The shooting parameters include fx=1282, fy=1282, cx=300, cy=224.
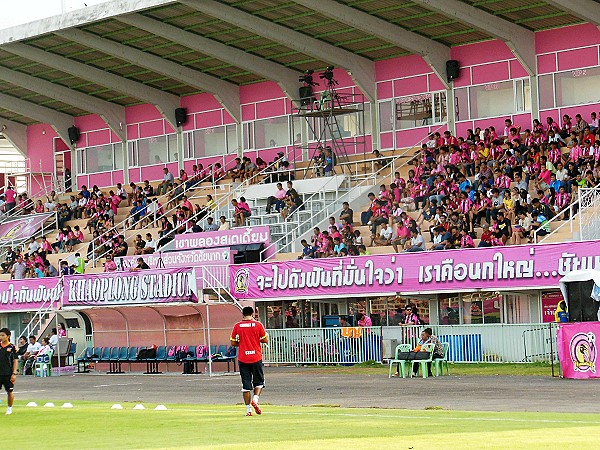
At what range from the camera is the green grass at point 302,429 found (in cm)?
1494

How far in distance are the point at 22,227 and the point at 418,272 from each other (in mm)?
25499

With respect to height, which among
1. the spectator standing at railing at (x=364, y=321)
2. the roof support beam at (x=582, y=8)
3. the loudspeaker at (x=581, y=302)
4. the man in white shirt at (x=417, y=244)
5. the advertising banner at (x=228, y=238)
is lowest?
the spectator standing at railing at (x=364, y=321)

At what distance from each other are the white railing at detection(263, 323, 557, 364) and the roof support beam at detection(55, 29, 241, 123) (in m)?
15.1

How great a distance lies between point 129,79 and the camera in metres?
54.5

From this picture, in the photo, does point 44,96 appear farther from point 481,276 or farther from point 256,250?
point 481,276

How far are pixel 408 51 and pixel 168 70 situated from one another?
9760 millimetres

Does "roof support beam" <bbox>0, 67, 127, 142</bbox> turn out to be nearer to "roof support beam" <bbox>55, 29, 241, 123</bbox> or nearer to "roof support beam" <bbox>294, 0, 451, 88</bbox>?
"roof support beam" <bbox>55, 29, 241, 123</bbox>

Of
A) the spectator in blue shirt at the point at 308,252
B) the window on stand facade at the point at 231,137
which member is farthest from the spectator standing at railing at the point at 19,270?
the spectator in blue shirt at the point at 308,252

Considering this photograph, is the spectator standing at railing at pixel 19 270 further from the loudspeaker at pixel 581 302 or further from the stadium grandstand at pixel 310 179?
the loudspeaker at pixel 581 302

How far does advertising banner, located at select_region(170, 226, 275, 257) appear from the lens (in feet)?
141

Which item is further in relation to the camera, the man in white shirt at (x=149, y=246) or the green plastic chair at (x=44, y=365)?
the man in white shirt at (x=149, y=246)

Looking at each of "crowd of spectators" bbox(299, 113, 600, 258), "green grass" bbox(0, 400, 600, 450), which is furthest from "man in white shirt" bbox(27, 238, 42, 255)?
"green grass" bbox(0, 400, 600, 450)

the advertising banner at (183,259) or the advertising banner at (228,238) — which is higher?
the advertising banner at (228,238)

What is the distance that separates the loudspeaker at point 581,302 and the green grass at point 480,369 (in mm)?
2062
